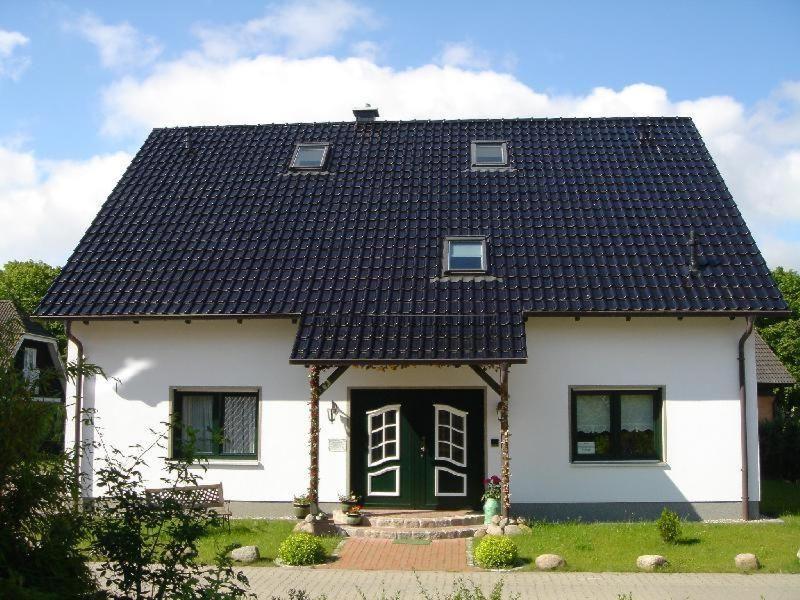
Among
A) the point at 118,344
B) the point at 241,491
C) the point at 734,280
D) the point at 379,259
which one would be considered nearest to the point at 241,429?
the point at 241,491

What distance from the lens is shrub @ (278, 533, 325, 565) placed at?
11562 millimetres

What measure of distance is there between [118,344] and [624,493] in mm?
9611

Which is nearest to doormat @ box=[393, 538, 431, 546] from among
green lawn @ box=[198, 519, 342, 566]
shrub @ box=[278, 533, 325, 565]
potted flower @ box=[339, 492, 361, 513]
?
green lawn @ box=[198, 519, 342, 566]

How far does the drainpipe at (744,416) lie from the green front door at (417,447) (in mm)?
4544

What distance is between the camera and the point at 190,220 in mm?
17172

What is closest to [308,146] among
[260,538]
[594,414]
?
[594,414]

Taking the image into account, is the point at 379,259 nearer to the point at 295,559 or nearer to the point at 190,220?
the point at 190,220

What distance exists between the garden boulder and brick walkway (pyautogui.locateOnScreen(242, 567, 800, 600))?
0.75 ft

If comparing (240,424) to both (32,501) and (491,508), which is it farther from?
(32,501)

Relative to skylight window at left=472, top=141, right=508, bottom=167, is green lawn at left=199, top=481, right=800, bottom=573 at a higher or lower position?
lower

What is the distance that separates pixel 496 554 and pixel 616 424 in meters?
Result: 4.78

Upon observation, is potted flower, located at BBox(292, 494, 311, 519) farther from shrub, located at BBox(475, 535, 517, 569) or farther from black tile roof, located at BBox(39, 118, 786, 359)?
shrub, located at BBox(475, 535, 517, 569)

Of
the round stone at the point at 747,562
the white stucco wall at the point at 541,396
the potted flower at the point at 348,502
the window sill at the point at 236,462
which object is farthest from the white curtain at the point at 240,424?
the round stone at the point at 747,562

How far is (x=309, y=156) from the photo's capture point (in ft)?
61.7
